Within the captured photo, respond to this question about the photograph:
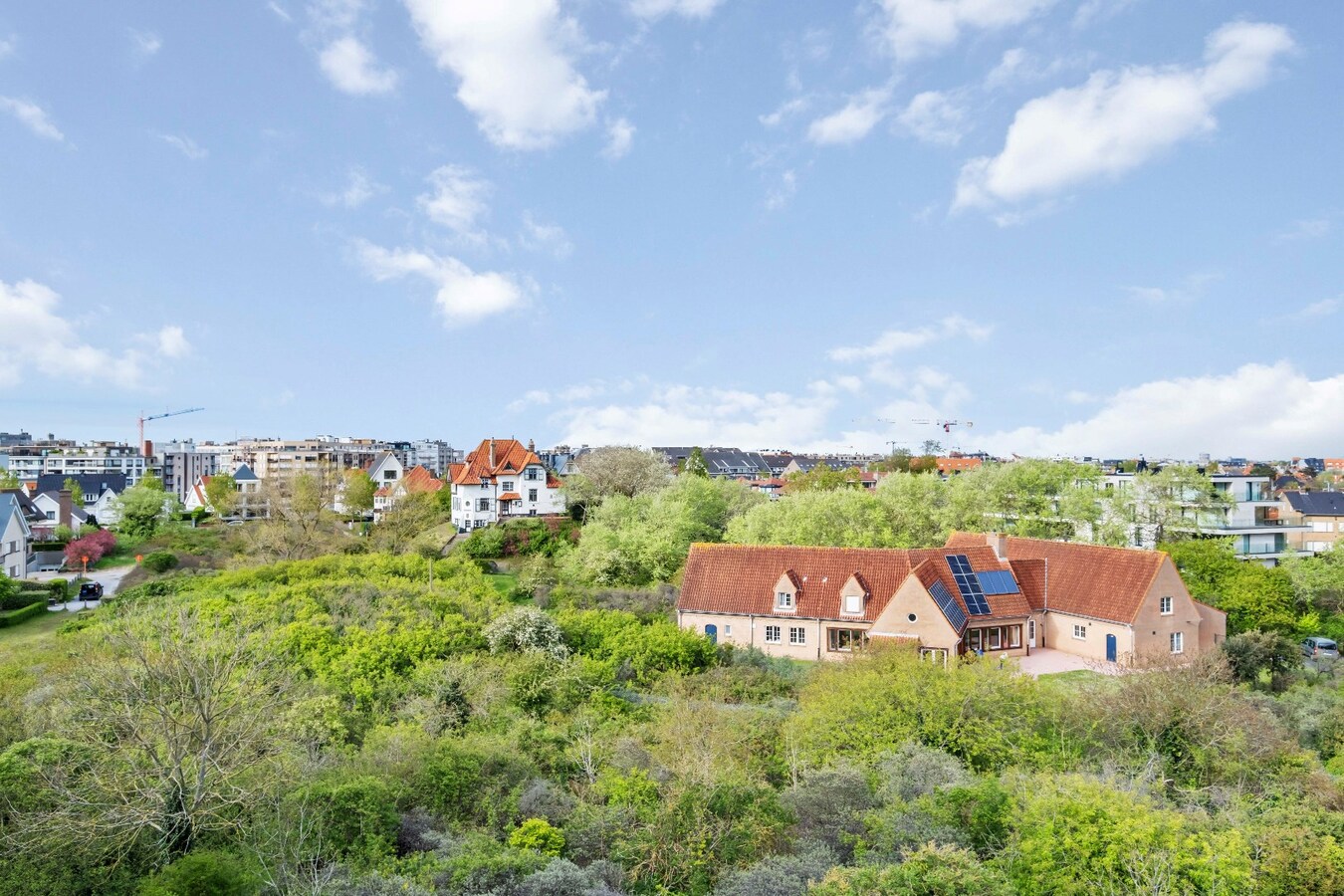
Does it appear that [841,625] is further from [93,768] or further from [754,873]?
[93,768]

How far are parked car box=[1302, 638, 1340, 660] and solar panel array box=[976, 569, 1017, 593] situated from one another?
13676 mm

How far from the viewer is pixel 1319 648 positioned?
3709 centimetres

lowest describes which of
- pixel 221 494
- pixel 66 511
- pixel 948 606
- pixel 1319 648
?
pixel 1319 648

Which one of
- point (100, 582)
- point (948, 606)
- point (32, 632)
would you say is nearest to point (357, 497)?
point (100, 582)

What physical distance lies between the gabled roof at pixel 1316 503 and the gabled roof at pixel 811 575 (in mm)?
47490

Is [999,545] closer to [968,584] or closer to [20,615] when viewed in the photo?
[968,584]

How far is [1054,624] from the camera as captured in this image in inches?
1395

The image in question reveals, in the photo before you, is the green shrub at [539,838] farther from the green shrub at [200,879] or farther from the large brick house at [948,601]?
the large brick house at [948,601]

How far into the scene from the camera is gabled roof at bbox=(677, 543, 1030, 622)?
3378 cm

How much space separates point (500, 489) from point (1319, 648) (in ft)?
181

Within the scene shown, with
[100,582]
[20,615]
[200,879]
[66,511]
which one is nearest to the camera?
[200,879]

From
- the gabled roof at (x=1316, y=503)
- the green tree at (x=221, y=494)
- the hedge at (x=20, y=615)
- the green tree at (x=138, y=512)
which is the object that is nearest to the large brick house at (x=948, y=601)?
the hedge at (x=20, y=615)

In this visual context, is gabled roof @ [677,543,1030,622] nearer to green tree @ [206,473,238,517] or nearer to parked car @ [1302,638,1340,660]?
parked car @ [1302,638,1340,660]

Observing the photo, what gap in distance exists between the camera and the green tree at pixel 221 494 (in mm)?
70312
